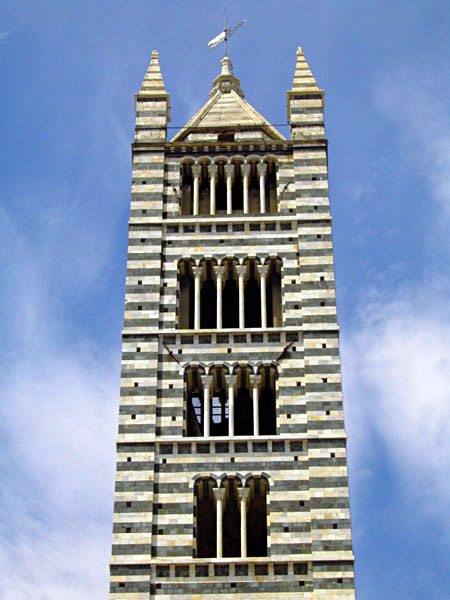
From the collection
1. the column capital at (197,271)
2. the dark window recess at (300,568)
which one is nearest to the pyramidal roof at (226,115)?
the column capital at (197,271)

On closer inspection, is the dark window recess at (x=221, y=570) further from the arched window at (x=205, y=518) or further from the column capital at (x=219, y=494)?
the column capital at (x=219, y=494)

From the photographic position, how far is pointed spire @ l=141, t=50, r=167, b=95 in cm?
3728

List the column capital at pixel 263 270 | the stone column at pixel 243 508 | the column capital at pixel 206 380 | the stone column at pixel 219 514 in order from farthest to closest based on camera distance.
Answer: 1. the column capital at pixel 263 270
2. the column capital at pixel 206 380
3. the stone column at pixel 243 508
4. the stone column at pixel 219 514

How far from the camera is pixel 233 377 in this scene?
30.6 meters

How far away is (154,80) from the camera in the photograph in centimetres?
3781

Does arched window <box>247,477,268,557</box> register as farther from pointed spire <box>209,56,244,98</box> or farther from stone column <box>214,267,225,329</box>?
pointed spire <box>209,56,244,98</box>

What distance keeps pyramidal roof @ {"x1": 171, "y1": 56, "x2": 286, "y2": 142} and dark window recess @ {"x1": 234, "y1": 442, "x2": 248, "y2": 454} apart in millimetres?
10381

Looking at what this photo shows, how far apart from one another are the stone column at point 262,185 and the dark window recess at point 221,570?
10594 mm

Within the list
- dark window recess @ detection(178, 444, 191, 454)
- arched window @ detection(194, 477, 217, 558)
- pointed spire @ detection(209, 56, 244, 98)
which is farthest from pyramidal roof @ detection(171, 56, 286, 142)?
arched window @ detection(194, 477, 217, 558)

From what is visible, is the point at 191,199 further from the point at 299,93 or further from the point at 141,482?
the point at 141,482

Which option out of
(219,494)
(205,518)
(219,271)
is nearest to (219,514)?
(219,494)

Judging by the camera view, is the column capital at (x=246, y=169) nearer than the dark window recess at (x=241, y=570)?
No

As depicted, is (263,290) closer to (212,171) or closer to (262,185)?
(262,185)

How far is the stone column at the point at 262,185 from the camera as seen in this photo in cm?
3428
